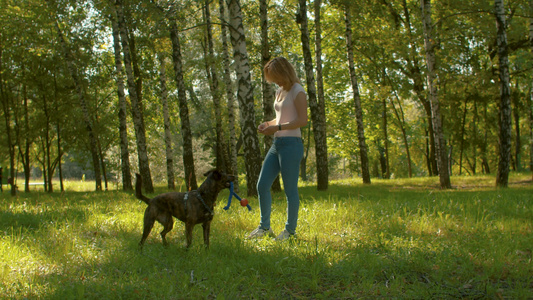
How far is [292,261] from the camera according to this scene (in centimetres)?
416

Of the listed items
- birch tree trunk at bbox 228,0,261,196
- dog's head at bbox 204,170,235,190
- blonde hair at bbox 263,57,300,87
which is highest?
birch tree trunk at bbox 228,0,261,196

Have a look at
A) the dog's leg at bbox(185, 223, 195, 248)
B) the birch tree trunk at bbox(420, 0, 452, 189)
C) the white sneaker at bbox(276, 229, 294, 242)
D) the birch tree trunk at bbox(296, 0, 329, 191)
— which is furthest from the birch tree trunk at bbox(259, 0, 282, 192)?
the dog's leg at bbox(185, 223, 195, 248)

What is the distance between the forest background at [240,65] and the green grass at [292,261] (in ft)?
12.9

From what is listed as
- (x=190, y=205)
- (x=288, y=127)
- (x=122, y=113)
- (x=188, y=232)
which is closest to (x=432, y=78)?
(x=288, y=127)

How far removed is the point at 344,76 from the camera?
28656mm

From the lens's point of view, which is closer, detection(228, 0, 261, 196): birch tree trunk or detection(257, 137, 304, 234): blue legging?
detection(257, 137, 304, 234): blue legging

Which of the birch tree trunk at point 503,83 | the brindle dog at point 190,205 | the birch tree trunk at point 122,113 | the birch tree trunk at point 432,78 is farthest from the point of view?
the birch tree trunk at point 122,113

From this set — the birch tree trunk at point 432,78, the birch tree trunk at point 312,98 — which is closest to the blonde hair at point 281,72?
the birch tree trunk at point 312,98

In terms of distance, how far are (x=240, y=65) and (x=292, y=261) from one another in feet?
22.1

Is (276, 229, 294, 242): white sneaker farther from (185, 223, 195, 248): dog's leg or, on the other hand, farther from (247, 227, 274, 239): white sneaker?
(185, 223, 195, 248): dog's leg

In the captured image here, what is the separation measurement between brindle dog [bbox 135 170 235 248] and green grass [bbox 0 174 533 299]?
0.33 metres

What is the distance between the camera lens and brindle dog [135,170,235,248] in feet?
15.1

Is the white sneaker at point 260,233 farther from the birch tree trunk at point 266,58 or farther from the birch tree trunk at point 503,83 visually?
the birch tree trunk at point 503,83

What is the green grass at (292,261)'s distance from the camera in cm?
336
